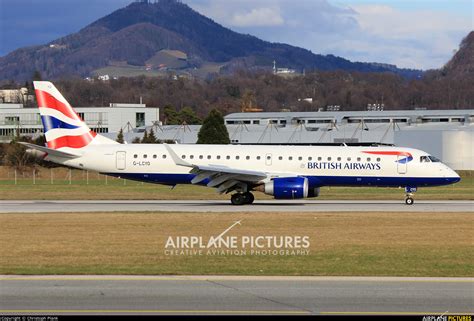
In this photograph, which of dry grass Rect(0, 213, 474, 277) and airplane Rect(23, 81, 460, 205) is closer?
dry grass Rect(0, 213, 474, 277)

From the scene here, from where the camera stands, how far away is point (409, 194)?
40844mm

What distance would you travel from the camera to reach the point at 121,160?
40969 millimetres

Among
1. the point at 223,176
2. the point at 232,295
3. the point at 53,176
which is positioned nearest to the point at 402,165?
the point at 223,176

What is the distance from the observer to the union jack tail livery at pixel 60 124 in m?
41.8

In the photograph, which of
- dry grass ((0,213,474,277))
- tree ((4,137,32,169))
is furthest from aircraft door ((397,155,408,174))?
tree ((4,137,32,169))

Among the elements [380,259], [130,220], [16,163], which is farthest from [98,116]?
[380,259]

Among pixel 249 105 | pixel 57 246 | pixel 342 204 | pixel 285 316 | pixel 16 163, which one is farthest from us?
pixel 249 105

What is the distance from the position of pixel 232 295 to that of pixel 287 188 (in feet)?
73.1

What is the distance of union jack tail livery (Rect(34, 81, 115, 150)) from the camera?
41.8m

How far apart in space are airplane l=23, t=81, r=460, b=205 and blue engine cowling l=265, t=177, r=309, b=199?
257 mm

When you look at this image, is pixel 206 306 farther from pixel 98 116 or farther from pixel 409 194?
pixel 98 116

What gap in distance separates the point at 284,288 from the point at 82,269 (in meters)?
5.18

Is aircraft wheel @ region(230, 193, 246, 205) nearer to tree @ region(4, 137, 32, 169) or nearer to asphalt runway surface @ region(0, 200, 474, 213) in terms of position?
asphalt runway surface @ region(0, 200, 474, 213)

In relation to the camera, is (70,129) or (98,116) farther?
(98,116)
